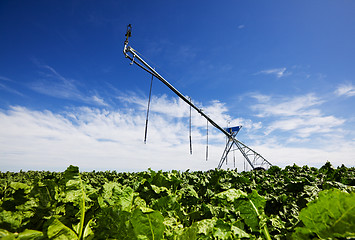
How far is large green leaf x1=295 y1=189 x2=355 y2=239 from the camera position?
2.93ft

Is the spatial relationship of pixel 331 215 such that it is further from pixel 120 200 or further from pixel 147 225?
pixel 120 200

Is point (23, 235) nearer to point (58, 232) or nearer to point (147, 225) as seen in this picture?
point (58, 232)

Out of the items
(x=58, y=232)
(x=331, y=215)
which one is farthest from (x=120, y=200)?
(x=331, y=215)

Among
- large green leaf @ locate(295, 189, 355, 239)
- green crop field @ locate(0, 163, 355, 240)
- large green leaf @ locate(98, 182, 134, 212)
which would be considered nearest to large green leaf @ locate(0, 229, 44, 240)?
green crop field @ locate(0, 163, 355, 240)

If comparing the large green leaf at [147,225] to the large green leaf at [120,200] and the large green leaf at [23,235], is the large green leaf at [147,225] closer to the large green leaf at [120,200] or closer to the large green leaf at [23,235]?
the large green leaf at [120,200]

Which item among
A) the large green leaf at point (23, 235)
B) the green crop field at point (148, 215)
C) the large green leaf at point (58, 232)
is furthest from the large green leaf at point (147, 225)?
the large green leaf at point (23, 235)

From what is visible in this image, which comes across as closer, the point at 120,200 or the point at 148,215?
the point at 148,215

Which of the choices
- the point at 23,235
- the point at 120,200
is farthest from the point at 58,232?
the point at 120,200

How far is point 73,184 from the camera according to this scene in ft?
4.62

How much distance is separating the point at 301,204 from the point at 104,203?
1.98 metres

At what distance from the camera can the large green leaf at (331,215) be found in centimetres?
89

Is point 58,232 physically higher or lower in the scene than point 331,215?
lower

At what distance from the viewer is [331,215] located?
93cm

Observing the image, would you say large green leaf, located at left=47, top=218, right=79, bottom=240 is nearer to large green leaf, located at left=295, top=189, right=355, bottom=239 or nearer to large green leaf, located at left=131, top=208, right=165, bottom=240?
large green leaf, located at left=131, top=208, right=165, bottom=240
